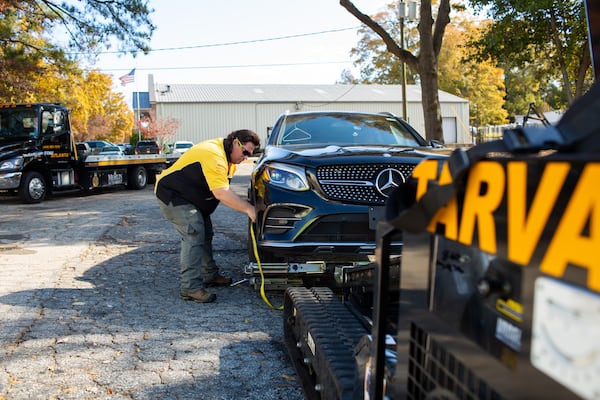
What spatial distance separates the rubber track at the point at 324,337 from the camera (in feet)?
7.54

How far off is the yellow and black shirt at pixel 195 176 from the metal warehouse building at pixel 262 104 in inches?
1807

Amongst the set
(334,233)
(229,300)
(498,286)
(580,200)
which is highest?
(580,200)

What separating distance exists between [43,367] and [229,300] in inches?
71.2

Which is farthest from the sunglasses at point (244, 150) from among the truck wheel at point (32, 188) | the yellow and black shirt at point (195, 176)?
the truck wheel at point (32, 188)

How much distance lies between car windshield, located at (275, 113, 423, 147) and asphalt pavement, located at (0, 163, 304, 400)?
157 cm

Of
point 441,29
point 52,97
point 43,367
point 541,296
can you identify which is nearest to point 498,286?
point 541,296

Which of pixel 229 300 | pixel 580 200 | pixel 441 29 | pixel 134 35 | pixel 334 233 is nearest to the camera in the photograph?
pixel 580 200

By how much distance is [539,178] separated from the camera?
0.97 m

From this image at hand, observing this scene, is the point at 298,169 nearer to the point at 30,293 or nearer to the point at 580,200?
the point at 30,293

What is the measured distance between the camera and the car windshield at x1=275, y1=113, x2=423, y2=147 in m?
5.70

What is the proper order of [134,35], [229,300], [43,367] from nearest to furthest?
[43,367]
[229,300]
[134,35]

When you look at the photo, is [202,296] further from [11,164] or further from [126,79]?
[126,79]

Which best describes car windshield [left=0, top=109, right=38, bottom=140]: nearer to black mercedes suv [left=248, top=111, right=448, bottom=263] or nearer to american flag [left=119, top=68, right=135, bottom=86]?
black mercedes suv [left=248, top=111, right=448, bottom=263]

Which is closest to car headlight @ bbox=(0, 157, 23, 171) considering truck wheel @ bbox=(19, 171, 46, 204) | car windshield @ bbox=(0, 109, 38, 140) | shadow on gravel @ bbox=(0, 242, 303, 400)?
truck wheel @ bbox=(19, 171, 46, 204)
